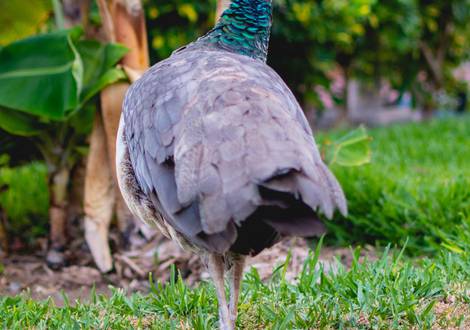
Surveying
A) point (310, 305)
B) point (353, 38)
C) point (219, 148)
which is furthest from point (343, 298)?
point (353, 38)

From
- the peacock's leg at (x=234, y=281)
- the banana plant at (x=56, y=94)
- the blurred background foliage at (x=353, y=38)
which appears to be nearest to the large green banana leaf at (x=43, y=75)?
the banana plant at (x=56, y=94)

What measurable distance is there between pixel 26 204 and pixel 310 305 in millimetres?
3092

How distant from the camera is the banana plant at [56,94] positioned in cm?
434

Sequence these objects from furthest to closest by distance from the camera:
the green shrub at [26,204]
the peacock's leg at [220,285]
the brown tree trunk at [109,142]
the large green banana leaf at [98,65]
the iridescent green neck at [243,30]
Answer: the green shrub at [26,204], the brown tree trunk at [109,142], the large green banana leaf at [98,65], the iridescent green neck at [243,30], the peacock's leg at [220,285]

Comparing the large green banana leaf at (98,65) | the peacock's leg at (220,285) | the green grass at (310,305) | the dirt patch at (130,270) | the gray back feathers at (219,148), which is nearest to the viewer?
the gray back feathers at (219,148)

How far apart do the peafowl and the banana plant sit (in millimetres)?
1401

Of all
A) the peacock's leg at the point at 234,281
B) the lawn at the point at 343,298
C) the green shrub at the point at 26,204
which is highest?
the peacock's leg at the point at 234,281

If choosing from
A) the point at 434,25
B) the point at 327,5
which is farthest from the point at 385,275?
the point at 434,25

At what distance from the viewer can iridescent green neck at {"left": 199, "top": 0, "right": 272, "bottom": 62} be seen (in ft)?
11.0

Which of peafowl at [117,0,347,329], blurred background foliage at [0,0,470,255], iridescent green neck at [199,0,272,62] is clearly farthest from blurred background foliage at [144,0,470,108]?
peafowl at [117,0,347,329]

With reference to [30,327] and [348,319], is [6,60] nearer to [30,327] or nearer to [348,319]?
[30,327]

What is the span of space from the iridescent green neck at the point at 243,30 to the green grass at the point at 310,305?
1.03 metres

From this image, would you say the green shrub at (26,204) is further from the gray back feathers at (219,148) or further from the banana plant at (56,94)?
the gray back feathers at (219,148)

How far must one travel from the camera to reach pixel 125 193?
2969 mm
